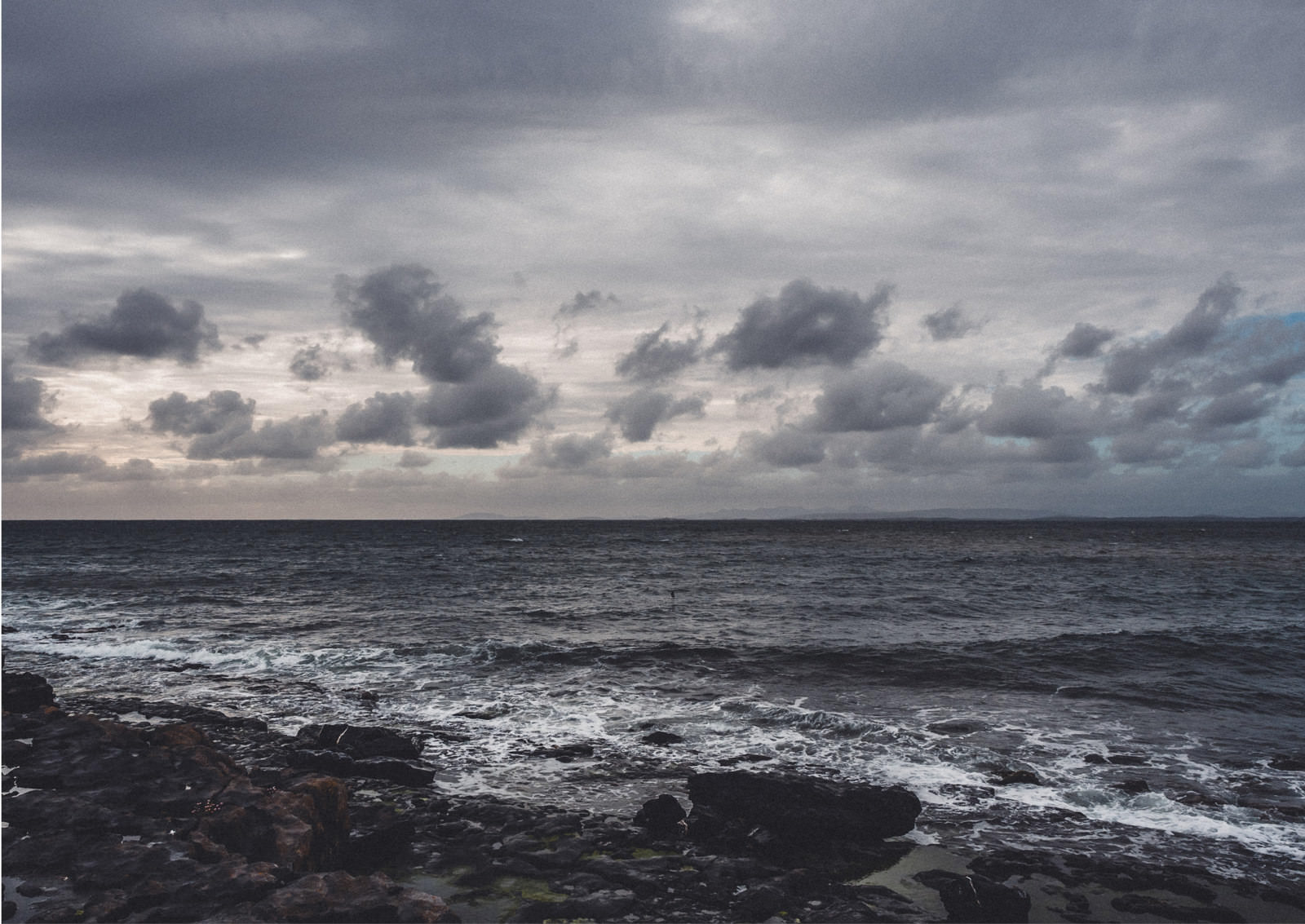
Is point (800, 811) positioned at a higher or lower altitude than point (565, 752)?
higher

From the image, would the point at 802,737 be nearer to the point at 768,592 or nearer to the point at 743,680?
the point at 743,680

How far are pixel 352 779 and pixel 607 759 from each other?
17.3 ft

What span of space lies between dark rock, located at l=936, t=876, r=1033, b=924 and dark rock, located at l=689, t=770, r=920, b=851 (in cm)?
212

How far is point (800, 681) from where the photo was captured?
24047mm

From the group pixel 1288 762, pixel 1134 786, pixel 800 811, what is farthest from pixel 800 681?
pixel 1288 762

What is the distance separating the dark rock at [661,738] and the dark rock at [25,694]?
49.9 ft

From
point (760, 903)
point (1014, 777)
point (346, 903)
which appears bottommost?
point (1014, 777)

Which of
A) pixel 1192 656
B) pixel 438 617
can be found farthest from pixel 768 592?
pixel 1192 656

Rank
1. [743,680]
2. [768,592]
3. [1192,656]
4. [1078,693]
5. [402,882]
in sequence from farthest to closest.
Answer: [768,592], [1192,656], [743,680], [1078,693], [402,882]

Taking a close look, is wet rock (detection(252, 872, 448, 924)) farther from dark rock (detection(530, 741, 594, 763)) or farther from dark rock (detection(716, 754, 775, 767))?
dark rock (detection(716, 754, 775, 767))

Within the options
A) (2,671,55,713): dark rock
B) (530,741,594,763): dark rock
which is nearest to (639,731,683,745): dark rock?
(530,741,594,763): dark rock

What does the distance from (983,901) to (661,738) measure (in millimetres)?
8861

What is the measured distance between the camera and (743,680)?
957 inches

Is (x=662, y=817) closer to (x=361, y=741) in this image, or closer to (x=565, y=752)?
(x=565, y=752)
